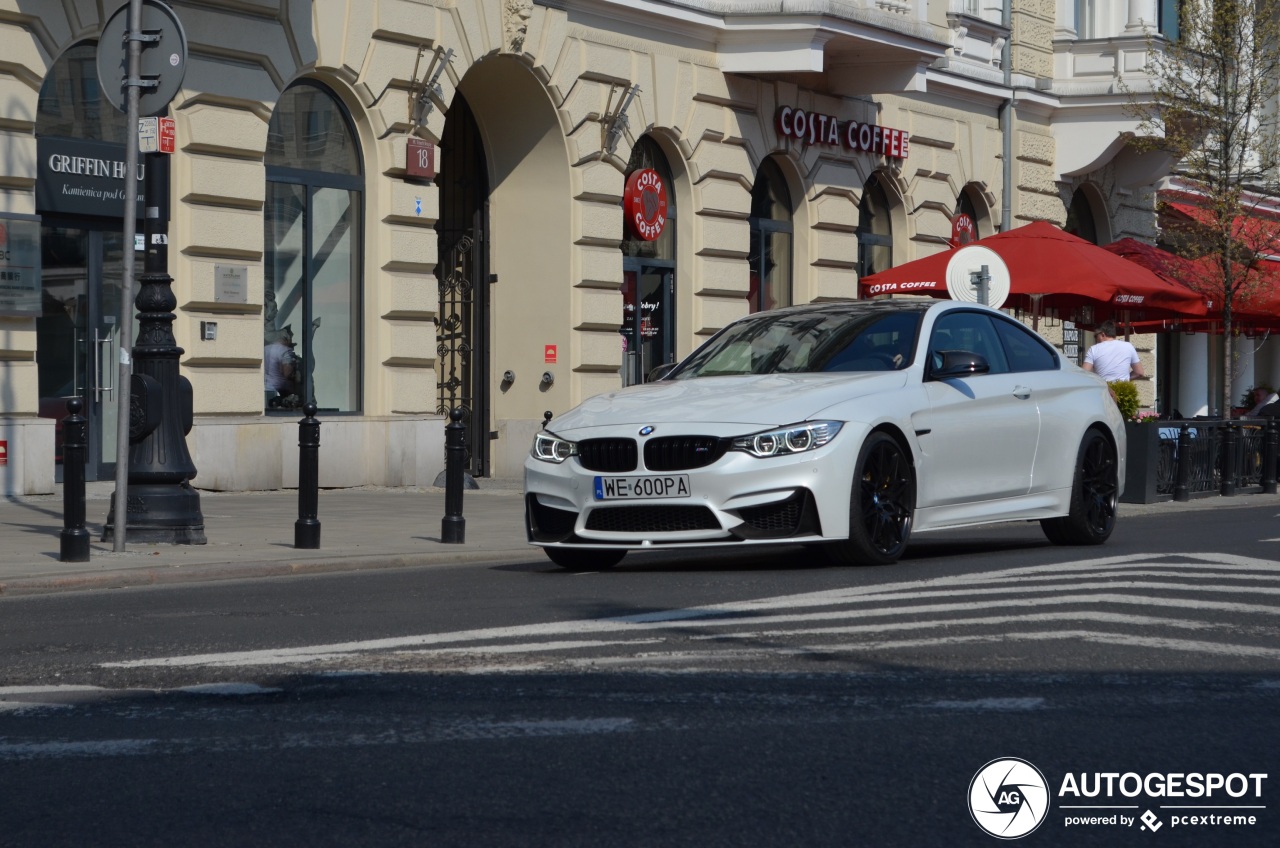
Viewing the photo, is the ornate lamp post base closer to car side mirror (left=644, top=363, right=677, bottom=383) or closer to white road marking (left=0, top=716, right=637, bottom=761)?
car side mirror (left=644, top=363, right=677, bottom=383)

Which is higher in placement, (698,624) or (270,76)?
(270,76)

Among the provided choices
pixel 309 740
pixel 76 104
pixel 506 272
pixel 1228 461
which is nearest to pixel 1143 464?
pixel 1228 461

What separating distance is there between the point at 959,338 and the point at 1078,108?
807 inches

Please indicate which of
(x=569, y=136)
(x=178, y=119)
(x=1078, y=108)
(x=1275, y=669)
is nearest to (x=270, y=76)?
(x=178, y=119)

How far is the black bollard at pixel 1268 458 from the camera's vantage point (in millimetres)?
23656

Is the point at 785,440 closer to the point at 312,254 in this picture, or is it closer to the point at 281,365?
the point at 281,365

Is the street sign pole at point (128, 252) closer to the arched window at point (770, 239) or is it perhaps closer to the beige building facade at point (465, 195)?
the beige building facade at point (465, 195)

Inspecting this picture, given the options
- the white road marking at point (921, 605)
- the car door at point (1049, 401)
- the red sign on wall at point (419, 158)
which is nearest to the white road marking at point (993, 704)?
the white road marking at point (921, 605)

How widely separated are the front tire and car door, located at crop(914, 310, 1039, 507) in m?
0.19

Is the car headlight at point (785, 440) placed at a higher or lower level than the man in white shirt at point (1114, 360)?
lower

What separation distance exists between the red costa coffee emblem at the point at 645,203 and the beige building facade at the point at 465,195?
4 centimetres

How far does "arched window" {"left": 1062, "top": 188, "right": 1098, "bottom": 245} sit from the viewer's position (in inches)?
1281

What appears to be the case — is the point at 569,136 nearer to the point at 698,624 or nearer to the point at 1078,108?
the point at 1078,108

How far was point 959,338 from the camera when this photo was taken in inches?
464
